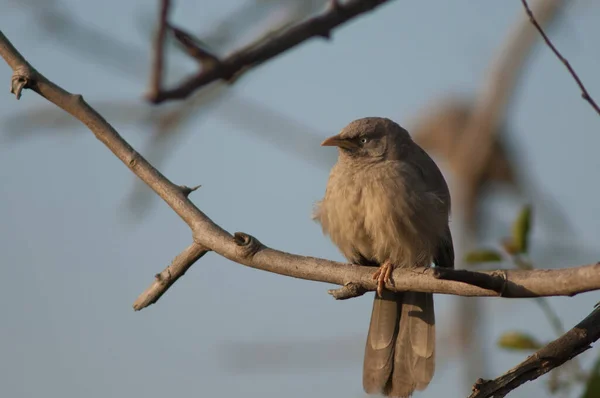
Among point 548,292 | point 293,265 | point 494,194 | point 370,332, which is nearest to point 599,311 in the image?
point 548,292

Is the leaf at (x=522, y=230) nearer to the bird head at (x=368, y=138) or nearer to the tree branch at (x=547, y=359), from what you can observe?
the tree branch at (x=547, y=359)

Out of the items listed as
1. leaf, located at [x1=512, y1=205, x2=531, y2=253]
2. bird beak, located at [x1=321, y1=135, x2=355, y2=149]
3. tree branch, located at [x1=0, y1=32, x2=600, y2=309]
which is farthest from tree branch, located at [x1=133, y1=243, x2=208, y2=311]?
bird beak, located at [x1=321, y1=135, x2=355, y2=149]

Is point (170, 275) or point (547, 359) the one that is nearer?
point (547, 359)

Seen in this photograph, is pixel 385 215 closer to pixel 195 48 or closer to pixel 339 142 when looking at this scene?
pixel 339 142

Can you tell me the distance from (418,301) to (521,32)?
371 centimetres

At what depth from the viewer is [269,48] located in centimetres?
293

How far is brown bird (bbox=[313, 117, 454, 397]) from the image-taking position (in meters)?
4.50

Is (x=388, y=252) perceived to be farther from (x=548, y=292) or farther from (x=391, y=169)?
(x=548, y=292)

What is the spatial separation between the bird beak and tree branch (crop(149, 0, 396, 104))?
6.49ft

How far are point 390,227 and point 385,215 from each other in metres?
0.08

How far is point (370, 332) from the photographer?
4.76m

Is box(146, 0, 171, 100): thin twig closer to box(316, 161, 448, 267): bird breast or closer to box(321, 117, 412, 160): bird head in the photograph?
box(316, 161, 448, 267): bird breast

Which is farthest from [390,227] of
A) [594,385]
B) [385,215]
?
[594,385]

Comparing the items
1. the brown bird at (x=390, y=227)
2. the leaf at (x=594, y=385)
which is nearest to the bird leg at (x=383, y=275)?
the brown bird at (x=390, y=227)
